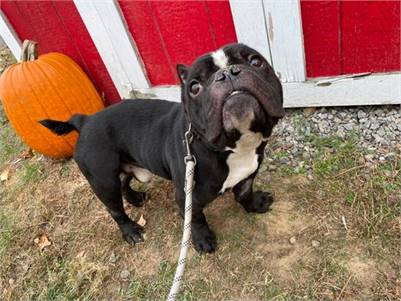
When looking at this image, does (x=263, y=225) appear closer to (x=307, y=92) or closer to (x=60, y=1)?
(x=307, y=92)

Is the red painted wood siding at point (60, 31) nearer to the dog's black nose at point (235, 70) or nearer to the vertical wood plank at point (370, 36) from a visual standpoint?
the vertical wood plank at point (370, 36)

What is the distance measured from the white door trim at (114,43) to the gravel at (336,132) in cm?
139

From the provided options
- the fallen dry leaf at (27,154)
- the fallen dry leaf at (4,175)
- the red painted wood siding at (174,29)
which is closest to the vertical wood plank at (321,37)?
the red painted wood siding at (174,29)

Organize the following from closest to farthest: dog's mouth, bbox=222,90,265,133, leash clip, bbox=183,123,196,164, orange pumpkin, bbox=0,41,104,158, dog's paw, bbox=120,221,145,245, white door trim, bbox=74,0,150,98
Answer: dog's mouth, bbox=222,90,265,133 < leash clip, bbox=183,123,196,164 < dog's paw, bbox=120,221,145,245 < white door trim, bbox=74,0,150,98 < orange pumpkin, bbox=0,41,104,158

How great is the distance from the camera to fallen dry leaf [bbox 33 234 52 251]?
314 centimetres

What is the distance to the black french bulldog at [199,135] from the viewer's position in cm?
176

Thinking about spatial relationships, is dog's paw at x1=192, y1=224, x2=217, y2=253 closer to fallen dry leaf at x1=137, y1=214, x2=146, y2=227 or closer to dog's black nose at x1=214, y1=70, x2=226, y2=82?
fallen dry leaf at x1=137, y1=214, x2=146, y2=227

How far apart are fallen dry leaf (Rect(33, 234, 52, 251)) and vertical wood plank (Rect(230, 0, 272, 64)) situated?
7.05ft

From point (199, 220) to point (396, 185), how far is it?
1.29m

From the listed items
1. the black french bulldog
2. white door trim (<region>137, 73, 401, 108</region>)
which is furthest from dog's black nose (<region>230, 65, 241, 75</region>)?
white door trim (<region>137, 73, 401, 108</region>)

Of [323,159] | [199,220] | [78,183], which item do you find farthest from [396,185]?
[78,183]

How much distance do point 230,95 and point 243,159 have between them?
1.86 feet

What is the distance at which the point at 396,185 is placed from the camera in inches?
103

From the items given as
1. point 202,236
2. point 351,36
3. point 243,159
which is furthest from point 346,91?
point 202,236
